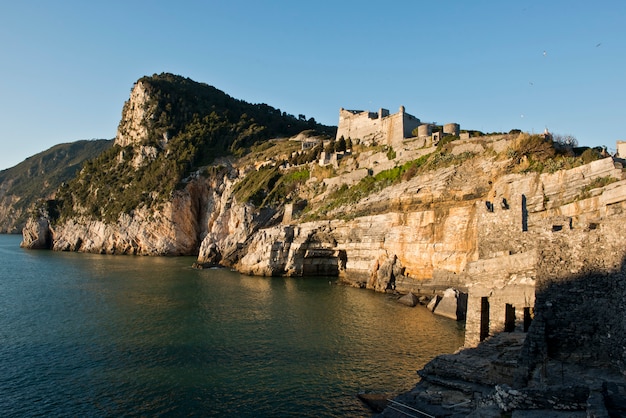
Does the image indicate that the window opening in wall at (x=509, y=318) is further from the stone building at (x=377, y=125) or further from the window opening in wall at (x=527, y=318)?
the stone building at (x=377, y=125)

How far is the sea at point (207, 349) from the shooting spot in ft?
50.7

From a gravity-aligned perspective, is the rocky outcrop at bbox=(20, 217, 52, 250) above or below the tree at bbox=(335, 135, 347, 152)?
below

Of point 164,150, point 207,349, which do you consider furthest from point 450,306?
point 164,150

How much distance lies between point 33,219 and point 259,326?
8603 centimetres

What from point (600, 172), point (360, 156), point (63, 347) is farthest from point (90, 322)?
point (360, 156)

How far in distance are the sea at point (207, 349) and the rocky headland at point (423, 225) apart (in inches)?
151

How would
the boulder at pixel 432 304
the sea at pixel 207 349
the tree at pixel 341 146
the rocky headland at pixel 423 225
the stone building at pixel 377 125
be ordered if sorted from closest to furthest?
the rocky headland at pixel 423 225 → the sea at pixel 207 349 → the boulder at pixel 432 304 → the stone building at pixel 377 125 → the tree at pixel 341 146

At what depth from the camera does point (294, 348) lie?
2134 cm

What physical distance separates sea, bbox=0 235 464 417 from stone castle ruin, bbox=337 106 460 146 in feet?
72.6

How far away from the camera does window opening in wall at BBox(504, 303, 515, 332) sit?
13.9m

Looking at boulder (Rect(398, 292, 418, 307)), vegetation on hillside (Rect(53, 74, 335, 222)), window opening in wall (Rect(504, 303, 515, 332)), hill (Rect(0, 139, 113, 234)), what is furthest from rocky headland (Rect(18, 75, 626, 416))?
hill (Rect(0, 139, 113, 234))

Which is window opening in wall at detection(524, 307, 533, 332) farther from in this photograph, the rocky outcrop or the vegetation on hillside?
the rocky outcrop

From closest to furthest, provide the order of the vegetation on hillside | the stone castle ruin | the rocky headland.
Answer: the rocky headland < the stone castle ruin < the vegetation on hillside

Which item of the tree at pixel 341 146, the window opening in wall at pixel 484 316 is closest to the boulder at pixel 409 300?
the window opening in wall at pixel 484 316
